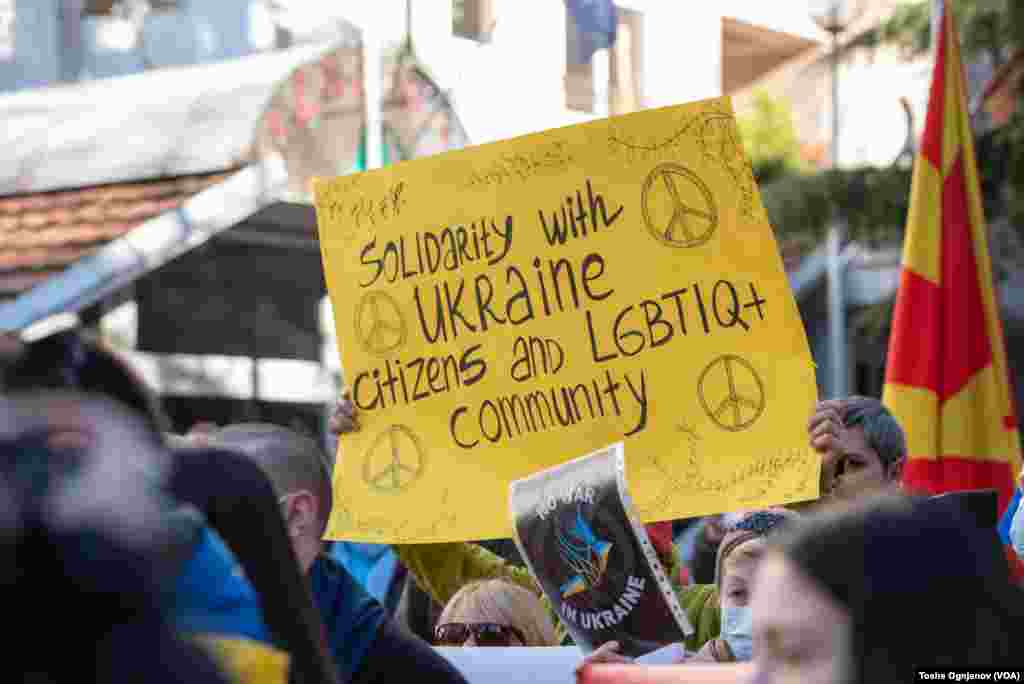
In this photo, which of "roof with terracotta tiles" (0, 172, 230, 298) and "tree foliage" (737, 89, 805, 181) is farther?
"tree foliage" (737, 89, 805, 181)

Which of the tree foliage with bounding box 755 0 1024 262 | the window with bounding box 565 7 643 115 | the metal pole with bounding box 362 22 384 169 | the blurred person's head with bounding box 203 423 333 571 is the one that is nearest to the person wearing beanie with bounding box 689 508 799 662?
the blurred person's head with bounding box 203 423 333 571

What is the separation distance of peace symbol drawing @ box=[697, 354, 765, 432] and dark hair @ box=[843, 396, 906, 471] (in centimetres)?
20

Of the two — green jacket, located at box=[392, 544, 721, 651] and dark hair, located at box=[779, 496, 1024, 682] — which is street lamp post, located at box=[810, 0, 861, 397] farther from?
dark hair, located at box=[779, 496, 1024, 682]

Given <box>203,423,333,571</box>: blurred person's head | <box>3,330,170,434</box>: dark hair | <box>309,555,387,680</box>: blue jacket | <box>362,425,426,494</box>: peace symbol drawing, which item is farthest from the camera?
<box>362,425,426,494</box>: peace symbol drawing

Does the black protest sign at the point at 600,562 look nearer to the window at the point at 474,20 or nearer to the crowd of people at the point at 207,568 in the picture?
the crowd of people at the point at 207,568

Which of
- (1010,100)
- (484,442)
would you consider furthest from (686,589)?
(1010,100)

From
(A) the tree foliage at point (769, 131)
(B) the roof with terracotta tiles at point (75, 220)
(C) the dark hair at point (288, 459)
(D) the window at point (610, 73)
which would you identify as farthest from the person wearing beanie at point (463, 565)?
(A) the tree foliage at point (769, 131)

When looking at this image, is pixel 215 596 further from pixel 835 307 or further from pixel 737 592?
pixel 835 307

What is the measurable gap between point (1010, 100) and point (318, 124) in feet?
18.7

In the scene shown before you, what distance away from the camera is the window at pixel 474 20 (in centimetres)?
1059

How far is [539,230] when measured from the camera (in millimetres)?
4012

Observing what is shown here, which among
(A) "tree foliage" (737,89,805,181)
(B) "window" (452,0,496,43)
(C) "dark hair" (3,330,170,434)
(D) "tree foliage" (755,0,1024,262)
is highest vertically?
(C) "dark hair" (3,330,170,434)

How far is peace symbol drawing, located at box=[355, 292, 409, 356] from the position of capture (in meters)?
4.10

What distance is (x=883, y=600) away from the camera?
1.56 metres
